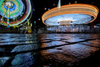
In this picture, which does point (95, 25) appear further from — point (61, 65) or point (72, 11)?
point (61, 65)

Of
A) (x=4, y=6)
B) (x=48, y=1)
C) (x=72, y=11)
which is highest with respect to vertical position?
(x=48, y=1)

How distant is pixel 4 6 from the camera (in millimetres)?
11656

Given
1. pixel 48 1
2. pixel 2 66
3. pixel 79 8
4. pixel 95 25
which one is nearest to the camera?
pixel 2 66

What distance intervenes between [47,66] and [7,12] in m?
15.5

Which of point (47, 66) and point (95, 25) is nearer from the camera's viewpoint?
point (47, 66)

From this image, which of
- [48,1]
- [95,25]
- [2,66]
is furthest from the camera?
[95,25]

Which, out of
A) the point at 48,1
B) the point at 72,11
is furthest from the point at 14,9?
the point at 72,11

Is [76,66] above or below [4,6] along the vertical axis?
below

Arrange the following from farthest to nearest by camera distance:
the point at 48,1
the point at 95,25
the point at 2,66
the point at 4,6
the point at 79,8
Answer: the point at 95,25, the point at 48,1, the point at 4,6, the point at 79,8, the point at 2,66

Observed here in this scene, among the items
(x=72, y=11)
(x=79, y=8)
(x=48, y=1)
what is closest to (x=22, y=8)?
(x=48, y=1)

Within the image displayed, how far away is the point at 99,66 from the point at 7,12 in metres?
15.7

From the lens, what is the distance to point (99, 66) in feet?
1.30

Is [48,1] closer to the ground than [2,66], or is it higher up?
higher up

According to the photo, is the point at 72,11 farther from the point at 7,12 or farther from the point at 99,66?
the point at 7,12
